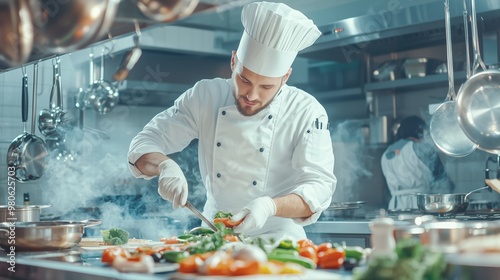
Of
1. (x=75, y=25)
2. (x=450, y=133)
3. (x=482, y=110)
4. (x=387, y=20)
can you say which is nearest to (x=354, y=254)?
(x=75, y=25)

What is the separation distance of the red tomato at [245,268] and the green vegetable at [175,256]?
1.26 ft

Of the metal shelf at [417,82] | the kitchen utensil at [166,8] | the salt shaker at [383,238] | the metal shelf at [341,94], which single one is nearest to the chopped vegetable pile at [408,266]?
the salt shaker at [383,238]

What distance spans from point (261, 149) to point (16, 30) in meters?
1.64

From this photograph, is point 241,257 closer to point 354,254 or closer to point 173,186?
point 354,254

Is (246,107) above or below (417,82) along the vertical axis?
below

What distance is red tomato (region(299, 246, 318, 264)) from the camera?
206cm

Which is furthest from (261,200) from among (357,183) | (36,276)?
(357,183)

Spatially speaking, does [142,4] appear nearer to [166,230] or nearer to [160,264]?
[160,264]

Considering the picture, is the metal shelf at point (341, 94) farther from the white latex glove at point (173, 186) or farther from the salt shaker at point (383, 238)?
the salt shaker at point (383, 238)

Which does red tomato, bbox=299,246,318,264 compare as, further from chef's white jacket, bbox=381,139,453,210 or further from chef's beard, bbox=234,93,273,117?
chef's white jacket, bbox=381,139,453,210

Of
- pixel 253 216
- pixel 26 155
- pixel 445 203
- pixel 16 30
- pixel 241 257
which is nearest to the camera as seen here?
pixel 241 257

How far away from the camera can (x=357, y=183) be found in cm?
675

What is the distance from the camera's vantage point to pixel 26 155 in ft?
14.5

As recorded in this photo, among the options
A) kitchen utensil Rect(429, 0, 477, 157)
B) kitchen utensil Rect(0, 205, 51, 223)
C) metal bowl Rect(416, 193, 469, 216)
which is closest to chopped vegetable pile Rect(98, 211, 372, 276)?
kitchen utensil Rect(0, 205, 51, 223)
